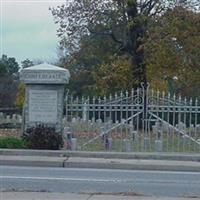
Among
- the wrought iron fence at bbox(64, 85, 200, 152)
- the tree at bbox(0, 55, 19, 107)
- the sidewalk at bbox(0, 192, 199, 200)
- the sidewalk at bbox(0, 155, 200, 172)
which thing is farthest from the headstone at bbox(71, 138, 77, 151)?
the tree at bbox(0, 55, 19, 107)

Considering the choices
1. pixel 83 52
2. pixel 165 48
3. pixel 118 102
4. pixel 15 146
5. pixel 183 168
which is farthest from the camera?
pixel 83 52

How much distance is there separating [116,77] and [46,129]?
43.0 feet

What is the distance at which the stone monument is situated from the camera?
20953mm

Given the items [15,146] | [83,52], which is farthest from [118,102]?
[83,52]

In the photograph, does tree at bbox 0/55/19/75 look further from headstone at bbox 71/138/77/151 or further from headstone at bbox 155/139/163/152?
headstone at bbox 155/139/163/152

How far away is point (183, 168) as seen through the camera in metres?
17.0

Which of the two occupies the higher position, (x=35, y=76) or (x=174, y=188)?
(x=35, y=76)

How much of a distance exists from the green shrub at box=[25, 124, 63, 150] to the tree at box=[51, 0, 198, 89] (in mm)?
13280

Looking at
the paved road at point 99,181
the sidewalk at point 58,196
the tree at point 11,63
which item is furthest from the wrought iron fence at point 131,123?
the tree at point 11,63

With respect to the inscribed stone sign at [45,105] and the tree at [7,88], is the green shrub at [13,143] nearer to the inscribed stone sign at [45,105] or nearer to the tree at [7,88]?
the inscribed stone sign at [45,105]

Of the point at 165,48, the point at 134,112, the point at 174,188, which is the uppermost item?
the point at 165,48

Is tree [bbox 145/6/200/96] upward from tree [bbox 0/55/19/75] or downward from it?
downward

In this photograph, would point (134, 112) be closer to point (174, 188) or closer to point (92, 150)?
point (92, 150)

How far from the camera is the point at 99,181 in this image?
13.7m
